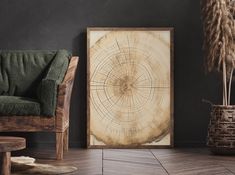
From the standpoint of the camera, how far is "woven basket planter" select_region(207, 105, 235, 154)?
4.48 metres

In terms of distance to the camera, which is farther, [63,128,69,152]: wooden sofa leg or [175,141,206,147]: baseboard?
[175,141,206,147]: baseboard

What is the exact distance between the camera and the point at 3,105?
4094mm

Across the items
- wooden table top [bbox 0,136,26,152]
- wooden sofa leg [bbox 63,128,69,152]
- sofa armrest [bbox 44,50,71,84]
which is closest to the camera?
wooden table top [bbox 0,136,26,152]

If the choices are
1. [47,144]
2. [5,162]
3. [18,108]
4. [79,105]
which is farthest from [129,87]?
[5,162]

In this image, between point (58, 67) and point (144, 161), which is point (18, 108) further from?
point (144, 161)

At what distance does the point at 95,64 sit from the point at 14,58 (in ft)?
2.63

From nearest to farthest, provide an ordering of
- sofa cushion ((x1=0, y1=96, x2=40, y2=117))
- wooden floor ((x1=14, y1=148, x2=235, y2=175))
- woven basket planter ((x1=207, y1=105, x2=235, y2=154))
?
wooden floor ((x1=14, y1=148, x2=235, y2=175))
sofa cushion ((x1=0, y1=96, x2=40, y2=117))
woven basket planter ((x1=207, y1=105, x2=235, y2=154))

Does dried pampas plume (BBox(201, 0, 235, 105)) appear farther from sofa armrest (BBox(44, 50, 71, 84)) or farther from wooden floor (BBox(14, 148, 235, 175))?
sofa armrest (BBox(44, 50, 71, 84))

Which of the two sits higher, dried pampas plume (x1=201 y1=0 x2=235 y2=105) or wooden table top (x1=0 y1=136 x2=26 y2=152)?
dried pampas plume (x1=201 y1=0 x2=235 y2=105)

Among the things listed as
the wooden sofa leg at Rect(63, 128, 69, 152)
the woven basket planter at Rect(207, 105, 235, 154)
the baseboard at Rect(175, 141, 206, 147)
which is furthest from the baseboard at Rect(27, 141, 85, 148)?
the woven basket planter at Rect(207, 105, 235, 154)

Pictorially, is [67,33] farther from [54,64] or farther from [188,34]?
[188,34]

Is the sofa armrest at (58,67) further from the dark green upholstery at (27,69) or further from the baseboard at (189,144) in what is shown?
the baseboard at (189,144)

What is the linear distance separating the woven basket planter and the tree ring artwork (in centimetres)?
63

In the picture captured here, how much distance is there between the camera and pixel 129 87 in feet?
16.6
